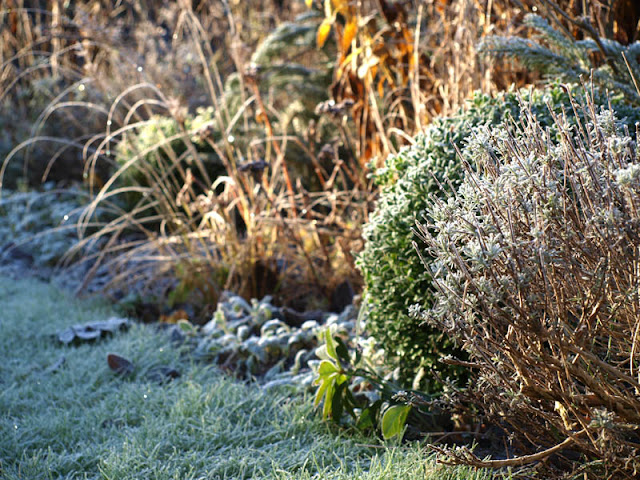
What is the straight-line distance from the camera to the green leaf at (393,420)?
69.0 inches

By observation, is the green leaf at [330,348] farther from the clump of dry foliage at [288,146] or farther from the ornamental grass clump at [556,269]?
the clump of dry foliage at [288,146]

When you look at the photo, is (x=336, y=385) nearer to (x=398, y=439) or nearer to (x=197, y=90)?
(x=398, y=439)

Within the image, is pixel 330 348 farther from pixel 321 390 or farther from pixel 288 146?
pixel 288 146

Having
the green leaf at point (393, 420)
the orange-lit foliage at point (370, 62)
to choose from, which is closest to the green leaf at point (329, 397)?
the green leaf at point (393, 420)

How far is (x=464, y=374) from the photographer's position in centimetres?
189

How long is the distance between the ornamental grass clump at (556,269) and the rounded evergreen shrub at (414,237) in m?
0.49

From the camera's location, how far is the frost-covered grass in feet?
5.60

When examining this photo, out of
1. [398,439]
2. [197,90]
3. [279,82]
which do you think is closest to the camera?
[398,439]

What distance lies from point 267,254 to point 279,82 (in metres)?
2.01

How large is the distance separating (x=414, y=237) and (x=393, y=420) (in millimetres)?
584

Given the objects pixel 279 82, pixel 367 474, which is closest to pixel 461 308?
pixel 367 474

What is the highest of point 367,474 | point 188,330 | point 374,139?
point 374,139

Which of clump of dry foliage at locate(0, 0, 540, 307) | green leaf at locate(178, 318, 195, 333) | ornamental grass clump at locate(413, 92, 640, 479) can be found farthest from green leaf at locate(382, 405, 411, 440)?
green leaf at locate(178, 318, 195, 333)

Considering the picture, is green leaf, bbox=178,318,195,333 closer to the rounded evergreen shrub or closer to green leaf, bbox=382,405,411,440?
the rounded evergreen shrub
